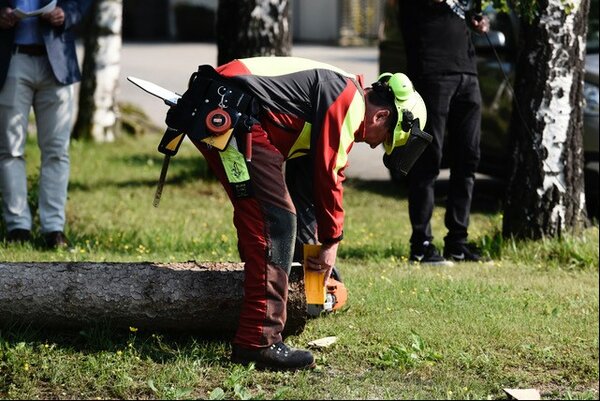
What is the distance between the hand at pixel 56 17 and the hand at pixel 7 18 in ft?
0.63

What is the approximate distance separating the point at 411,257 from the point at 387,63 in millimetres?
3373

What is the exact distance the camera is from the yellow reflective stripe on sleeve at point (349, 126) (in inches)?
202

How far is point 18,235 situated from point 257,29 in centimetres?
304

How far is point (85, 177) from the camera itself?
1130 centimetres

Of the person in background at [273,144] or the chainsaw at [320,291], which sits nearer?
the person in background at [273,144]

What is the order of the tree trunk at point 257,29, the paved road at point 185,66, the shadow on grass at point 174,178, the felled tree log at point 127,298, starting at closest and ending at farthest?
the felled tree log at point 127,298 → the tree trunk at point 257,29 → the shadow on grass at point 174,178 → the paved road at point 185,66

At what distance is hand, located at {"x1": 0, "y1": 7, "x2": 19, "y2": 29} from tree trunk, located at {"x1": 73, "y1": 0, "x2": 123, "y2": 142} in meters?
5.25

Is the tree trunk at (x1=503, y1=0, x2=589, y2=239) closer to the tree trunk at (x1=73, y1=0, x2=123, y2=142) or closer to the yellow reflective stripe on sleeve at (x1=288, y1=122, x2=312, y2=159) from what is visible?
the yellow reflective stripe on sleeve at (x1=288, y1=122, x2=312, y2=159)

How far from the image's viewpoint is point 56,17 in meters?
7.53

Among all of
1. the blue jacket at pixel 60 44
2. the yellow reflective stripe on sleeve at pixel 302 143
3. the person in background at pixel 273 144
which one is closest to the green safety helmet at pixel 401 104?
the person in background at pixel 273 144

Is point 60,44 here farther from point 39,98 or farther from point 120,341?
point 120,341

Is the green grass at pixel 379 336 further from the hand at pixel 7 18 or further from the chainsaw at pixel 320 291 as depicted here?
the hand at pixel 7 18

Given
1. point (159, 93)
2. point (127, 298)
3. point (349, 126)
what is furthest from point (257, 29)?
point (349, 126)

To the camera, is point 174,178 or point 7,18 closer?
point 7,18
